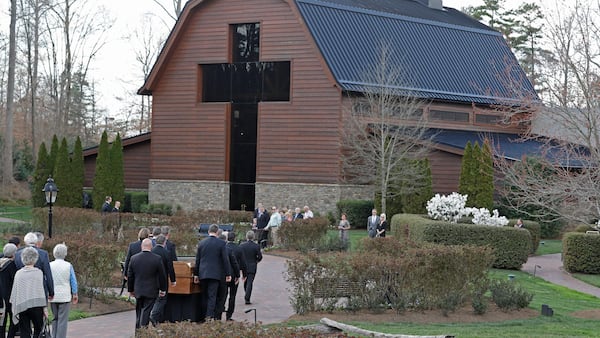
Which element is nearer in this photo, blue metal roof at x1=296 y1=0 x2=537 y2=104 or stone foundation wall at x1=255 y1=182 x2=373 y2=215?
stone foundation wall at x1=255 y1=182 x2=373 y2=215

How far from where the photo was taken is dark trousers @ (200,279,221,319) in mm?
14031

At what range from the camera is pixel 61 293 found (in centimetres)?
1245

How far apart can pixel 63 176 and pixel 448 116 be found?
18.4 metres

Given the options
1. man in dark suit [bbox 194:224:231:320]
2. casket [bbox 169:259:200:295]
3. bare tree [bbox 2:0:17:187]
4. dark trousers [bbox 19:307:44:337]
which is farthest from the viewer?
bare tree [bbox 2:0:17:187]

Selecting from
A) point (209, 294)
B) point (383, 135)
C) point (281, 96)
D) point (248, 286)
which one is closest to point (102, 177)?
point (281, 96)

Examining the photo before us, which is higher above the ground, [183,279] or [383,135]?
[383,135]

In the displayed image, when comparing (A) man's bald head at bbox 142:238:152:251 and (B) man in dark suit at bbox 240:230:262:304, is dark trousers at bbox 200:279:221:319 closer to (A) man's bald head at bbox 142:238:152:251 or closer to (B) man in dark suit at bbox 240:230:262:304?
(A) man's bald head at bbox 142:238:152:251

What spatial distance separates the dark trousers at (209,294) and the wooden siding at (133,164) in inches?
1211

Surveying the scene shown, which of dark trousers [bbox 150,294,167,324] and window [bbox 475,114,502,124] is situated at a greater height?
window [bbox 475,114,502,124]

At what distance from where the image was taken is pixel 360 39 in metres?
40.0

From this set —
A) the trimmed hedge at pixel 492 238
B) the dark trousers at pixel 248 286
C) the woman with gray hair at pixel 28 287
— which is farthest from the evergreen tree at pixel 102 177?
the woman with gray hair at pixel 28 287

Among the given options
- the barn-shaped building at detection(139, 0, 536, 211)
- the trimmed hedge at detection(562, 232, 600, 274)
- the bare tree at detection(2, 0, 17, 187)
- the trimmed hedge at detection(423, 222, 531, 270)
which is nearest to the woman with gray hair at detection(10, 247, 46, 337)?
the trimmed hedge at detection(423, 222, 531, 270)

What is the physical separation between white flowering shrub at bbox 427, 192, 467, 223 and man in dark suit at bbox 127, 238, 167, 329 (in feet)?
51.7

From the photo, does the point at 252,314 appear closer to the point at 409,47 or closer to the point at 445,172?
the point at 445,172
